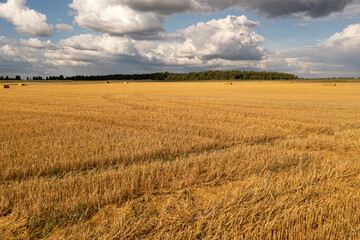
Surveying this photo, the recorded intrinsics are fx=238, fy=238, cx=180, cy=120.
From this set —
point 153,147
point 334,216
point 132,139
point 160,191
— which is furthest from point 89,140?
point 334,216

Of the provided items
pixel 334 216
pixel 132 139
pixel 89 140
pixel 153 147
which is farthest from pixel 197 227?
pixel 89 140

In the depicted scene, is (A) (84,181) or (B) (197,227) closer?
(B) (197,227)

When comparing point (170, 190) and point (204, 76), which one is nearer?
point (170, 190)

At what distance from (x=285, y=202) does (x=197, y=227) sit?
1864 mm

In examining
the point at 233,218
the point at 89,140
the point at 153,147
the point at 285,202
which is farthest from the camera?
the point at 89,140

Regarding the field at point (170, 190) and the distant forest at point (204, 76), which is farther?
the distant forest at point (204, 76)

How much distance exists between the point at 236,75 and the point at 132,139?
5660 inches

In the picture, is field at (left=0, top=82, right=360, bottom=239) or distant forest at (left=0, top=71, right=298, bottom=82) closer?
field at (left=0, top=82, right=360, bottom=239)

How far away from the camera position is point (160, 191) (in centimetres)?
515

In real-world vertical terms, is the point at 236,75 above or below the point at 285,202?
above

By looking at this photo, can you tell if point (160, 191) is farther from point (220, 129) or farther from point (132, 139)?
point (220, 129)

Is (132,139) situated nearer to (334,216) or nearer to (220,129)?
(220,129)

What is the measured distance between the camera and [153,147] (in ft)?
26.2

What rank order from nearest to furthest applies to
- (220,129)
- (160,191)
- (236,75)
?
(160,191) < (220,129) < (236,75)
